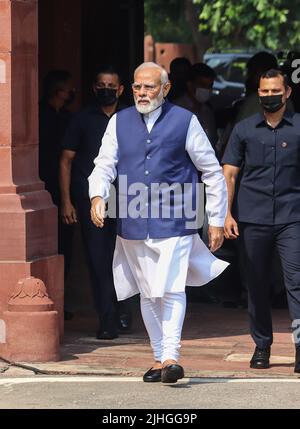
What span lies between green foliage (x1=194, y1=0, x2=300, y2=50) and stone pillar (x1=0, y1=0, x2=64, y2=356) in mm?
25698

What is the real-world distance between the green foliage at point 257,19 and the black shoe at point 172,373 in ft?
89.5

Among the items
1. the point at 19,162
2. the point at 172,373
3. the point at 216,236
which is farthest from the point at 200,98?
the point at 172,373

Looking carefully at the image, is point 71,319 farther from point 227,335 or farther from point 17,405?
point 17,405

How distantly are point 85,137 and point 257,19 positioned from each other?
27471mm

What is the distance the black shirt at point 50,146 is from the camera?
35.4 feet

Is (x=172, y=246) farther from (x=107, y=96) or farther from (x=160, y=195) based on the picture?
(x=107, y=96)

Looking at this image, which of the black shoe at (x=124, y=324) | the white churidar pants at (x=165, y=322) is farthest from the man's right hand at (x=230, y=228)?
the black shoe at (x=124, y=324)

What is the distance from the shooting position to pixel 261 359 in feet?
29.2

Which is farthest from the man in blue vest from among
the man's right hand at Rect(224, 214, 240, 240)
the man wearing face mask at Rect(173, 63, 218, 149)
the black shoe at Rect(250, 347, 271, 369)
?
the man wearing face mask at Rect(173, 63, 218, 149)

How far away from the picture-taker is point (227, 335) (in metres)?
10.3

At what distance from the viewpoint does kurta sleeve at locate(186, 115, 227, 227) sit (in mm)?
8281

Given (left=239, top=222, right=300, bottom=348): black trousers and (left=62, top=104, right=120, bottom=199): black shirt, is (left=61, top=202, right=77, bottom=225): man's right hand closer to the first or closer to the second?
(left=62, top=104, right=120, bottom=199): black shirt

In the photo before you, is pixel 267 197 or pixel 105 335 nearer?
pixel 267 197

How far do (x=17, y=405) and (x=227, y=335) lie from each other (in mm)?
2955
